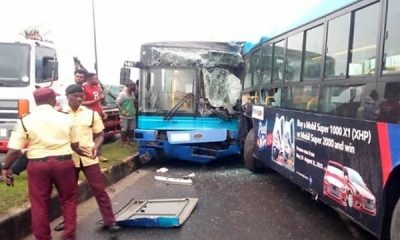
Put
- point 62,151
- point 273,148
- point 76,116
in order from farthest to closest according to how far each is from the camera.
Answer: point 273,148 → point 76,116 → point 62,151

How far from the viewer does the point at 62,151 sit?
15.8 feet

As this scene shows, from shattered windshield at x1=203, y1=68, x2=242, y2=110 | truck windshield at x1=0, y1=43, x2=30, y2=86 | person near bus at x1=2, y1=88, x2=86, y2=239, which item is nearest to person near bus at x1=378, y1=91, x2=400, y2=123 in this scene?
person near bus at x1=2, y1=88, x2=86, y2=239

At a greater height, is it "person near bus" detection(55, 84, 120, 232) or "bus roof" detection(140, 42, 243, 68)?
"bus roof" detection(140, 42, 243, 68)

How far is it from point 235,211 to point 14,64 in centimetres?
541

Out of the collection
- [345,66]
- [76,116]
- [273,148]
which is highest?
[345,66]

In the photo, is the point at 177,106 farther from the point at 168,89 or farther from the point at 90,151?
the point at 90,151

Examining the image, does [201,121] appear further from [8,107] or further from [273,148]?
[8,107]

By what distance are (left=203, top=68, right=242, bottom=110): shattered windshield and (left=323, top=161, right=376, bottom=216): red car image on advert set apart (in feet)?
16.9

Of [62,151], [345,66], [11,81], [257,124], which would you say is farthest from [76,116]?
[11,81]

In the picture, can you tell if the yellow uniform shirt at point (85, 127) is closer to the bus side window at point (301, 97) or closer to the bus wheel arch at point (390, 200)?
the bus side window at point (301, 97)

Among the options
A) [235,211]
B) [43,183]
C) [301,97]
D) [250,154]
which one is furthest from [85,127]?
[250,154]

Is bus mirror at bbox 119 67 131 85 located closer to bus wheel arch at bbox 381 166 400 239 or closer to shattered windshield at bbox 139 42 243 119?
shattered windshield at bbox 139 42 243 119

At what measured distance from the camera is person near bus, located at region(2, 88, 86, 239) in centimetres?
469

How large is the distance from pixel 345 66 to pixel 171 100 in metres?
5.60
